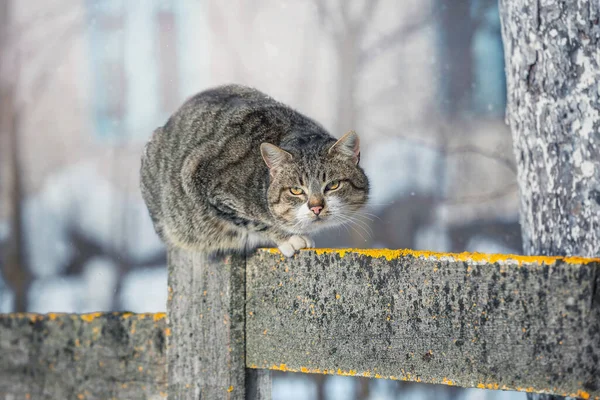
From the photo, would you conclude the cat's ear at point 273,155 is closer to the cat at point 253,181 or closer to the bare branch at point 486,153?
the cat at point 253,181

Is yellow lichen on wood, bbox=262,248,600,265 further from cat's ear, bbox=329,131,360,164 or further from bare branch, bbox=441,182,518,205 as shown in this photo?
bare branch, bbox=441,182,518,205

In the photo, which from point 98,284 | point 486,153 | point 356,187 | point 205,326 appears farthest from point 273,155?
point 98,284

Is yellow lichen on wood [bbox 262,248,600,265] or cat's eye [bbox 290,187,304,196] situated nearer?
yellow lichen on wood [bbox 262,248,600,265]

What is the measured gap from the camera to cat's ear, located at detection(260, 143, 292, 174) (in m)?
1.62

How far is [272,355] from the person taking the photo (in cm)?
151

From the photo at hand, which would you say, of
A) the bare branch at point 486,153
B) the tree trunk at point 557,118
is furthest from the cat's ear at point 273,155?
the bare branch at point 486,153

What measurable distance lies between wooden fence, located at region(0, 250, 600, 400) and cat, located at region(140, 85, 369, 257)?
106 millimetres

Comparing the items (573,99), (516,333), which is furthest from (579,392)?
(573,99)

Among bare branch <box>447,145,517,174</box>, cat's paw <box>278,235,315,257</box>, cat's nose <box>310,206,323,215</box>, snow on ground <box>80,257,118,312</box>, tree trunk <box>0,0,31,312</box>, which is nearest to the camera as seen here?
cat's paw <box>278,235,315,257</box>

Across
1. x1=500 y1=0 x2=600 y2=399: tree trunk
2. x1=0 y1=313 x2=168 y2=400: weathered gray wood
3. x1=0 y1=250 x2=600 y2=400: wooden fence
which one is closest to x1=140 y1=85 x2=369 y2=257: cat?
x1=0 y1=250 x2=600 y2=400: wooden fence

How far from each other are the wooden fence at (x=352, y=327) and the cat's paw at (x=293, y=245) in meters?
0.02

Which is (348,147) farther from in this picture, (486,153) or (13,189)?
(13,189)

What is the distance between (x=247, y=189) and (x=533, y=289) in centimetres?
83

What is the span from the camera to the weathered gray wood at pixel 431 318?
110cm
